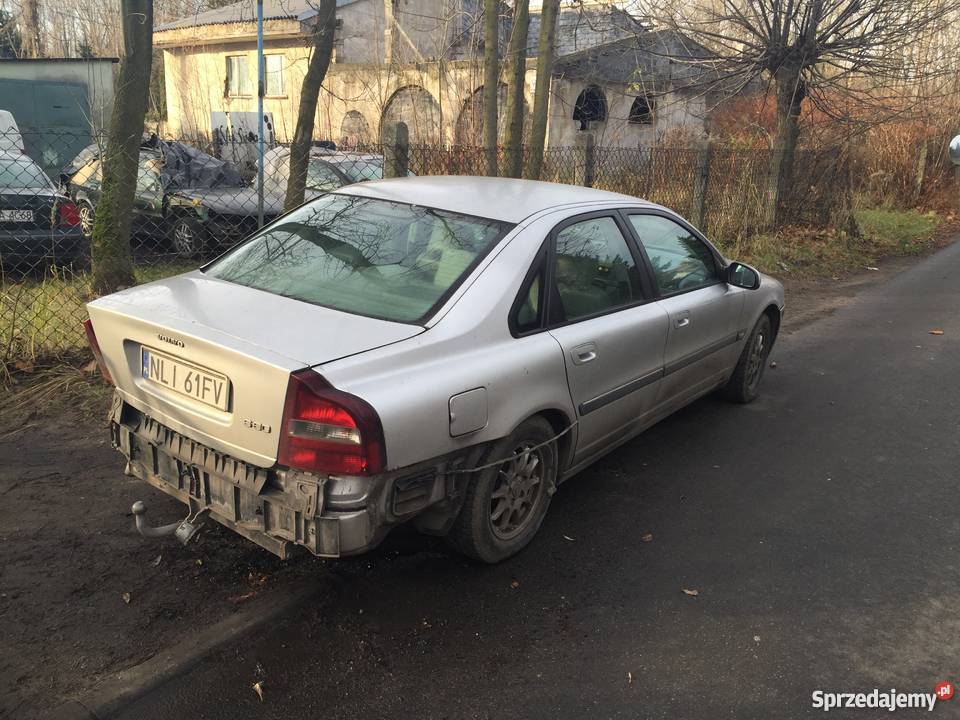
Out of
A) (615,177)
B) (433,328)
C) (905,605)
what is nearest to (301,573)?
(433,328)

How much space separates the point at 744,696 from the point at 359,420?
1.66 metres

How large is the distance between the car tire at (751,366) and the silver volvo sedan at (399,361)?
4.26 ft

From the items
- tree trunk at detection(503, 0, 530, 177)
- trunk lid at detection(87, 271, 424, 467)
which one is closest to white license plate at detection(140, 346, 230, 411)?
trunk lid at detection(87, 271, 424, 467)

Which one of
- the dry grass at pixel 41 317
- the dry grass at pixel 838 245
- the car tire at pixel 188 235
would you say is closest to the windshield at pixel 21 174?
the car tire at pixel 188 235

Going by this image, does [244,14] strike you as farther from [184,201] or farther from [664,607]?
[664,607]

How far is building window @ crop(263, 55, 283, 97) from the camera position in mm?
27109

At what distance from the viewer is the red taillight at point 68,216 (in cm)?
713

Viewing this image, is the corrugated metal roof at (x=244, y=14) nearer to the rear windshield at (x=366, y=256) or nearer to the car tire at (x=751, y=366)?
the car tire at (x=751, y=366)

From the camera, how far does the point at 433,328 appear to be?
121 inches

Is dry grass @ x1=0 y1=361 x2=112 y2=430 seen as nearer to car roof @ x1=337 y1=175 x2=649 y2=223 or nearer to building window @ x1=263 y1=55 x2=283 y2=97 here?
car roof @ x1=337 y1=175 x2=649 y2=223

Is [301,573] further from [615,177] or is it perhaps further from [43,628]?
[615,177]

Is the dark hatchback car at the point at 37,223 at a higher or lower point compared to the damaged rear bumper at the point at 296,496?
higher

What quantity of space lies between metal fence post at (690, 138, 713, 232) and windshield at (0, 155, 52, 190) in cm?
833

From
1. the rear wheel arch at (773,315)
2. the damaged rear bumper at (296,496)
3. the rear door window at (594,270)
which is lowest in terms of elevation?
the damaged rear bumper at (296,496)
